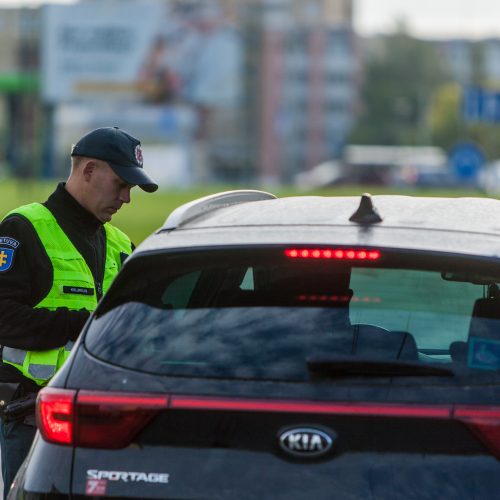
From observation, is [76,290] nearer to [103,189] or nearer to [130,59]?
[103,189]

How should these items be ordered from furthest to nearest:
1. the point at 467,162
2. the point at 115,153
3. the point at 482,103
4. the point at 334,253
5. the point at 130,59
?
the point at 130,59
the point at 467,162
the point at 482,103
the point at 115,153
the point at 334,253

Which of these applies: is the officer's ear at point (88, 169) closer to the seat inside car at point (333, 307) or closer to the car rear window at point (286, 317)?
the car rear window at point (286, 317)

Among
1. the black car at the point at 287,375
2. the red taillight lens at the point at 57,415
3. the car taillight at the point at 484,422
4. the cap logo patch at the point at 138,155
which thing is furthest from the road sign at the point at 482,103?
the car taillight at the point at 484,422

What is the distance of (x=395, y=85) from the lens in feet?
523

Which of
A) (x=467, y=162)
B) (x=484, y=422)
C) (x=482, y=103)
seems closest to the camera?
(x=484, y=422)

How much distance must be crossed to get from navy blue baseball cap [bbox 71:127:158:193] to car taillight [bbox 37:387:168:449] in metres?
1.48

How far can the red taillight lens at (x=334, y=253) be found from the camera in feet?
12.3

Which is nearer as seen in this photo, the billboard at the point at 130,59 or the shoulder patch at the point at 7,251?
Result: the shoulder patch at the point at 7,251

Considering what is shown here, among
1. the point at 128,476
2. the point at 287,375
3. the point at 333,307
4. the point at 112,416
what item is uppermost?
the point at 333,307

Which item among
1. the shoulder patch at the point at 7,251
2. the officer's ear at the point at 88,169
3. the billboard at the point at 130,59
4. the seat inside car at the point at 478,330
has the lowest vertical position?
the billboard at the point at 130,59

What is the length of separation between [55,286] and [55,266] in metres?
0.06

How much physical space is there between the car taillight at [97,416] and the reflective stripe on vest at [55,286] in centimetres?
117

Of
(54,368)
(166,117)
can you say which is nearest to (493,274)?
(54,368)

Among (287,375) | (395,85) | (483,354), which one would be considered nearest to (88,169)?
(287,375)
